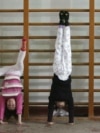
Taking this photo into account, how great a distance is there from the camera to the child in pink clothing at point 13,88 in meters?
3.79

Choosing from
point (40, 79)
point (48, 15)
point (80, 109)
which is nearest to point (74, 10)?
point (48, 15)

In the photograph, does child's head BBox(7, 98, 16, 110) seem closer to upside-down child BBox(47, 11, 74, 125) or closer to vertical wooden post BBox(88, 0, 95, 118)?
upside-down child BBox(47, 11, 74, 125)

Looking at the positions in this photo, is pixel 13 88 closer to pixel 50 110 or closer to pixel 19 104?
pixel 19 104

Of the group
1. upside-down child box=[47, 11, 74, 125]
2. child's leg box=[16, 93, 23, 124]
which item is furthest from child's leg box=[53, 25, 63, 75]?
child's leg box=[16, 93, 23, 124]

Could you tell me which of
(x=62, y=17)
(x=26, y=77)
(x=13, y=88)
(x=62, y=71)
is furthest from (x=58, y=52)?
(x=13, y=88)

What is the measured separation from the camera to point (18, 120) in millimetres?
3857

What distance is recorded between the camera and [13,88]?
381 centimetres

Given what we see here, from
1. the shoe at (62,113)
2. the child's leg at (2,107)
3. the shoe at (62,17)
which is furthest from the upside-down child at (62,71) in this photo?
the child's leg at (2,107)

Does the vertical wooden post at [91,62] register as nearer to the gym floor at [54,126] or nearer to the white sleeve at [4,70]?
the gym floor at [54,126]

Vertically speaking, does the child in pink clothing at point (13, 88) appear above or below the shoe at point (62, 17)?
below

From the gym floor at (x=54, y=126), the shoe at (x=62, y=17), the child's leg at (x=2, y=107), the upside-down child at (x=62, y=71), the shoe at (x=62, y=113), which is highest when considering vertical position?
the shoe at (x=62, y=17)

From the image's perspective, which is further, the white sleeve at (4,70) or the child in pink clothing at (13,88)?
the white sleeve at (4,70)

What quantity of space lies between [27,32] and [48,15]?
318 millimetres

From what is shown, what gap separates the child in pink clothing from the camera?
3.79 m
